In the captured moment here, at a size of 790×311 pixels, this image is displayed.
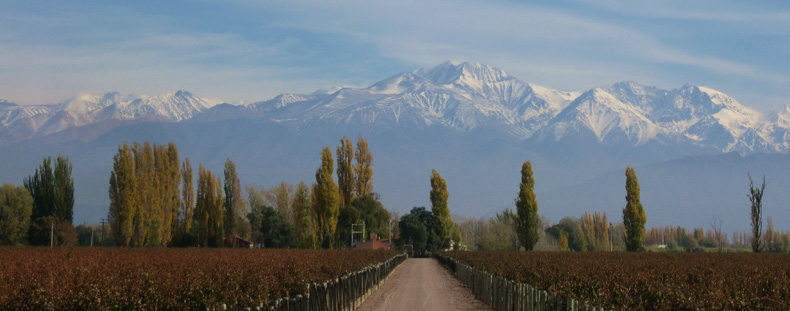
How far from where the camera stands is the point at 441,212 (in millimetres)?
98188

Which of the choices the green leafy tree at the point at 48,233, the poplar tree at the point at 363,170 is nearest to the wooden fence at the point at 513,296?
the green leafy tree at the point at 48,233

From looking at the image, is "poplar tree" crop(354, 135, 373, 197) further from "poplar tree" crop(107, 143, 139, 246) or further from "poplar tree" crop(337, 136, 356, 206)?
"poplar tree" crop(107, 143, 139, 246)

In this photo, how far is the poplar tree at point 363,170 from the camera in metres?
91.9

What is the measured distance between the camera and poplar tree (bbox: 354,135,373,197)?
302 feet

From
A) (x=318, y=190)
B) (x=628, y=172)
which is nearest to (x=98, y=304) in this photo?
(x=318, y=190)

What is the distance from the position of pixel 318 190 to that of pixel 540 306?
63261 mm

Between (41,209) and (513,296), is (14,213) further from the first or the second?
(513,296)

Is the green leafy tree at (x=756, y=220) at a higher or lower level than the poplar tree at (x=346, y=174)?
lower

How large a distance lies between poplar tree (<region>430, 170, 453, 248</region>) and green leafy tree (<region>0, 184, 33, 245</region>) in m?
44.7

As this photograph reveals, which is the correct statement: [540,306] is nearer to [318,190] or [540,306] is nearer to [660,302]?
[660,302]

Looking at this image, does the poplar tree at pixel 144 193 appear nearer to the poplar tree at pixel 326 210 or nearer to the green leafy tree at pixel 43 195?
the green leafy tree at pixel 43 195

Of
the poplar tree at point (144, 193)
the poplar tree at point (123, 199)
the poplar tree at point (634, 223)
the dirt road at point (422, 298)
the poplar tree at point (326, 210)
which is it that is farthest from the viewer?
the poplar tree at point (326, 210)

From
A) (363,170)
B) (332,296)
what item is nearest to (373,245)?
(363,170)

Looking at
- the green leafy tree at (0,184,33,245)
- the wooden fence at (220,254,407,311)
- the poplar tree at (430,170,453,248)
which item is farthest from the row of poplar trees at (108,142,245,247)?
the wooden fence at (220,254,407,311)
